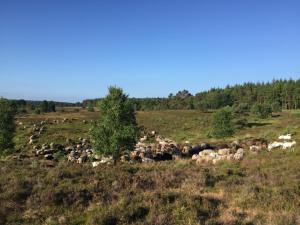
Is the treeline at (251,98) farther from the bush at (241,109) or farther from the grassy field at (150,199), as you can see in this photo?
the grassy field at (150,199)

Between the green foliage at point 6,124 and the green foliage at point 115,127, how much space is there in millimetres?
10336

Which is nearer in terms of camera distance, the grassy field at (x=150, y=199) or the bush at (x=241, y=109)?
the grassy field at (x=150, y=199)

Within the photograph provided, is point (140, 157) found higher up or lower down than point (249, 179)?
lower down

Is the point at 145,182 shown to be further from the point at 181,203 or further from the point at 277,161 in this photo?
the point at 277,161

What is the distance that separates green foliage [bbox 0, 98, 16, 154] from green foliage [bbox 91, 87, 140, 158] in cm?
1034

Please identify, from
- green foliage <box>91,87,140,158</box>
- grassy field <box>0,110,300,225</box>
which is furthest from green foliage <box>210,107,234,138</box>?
grassy field <box>0,110,300,225</box>

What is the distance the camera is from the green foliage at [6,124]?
29272 millimetres

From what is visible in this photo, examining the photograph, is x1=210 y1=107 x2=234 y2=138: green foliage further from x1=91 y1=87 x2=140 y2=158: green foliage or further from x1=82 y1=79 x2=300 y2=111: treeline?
x1=82 y1=79 x2=300 y2=111: treeline

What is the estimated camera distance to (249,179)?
521 inches

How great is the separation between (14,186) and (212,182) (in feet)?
26.9

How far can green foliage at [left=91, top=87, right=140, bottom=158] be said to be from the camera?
2456 cm

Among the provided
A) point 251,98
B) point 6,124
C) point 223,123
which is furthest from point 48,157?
point 251,98

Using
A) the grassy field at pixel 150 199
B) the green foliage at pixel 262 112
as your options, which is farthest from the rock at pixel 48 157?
the green foliage at pixel 262 112

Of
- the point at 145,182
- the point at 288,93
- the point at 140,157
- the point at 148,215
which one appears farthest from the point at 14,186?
the point at 288,93
